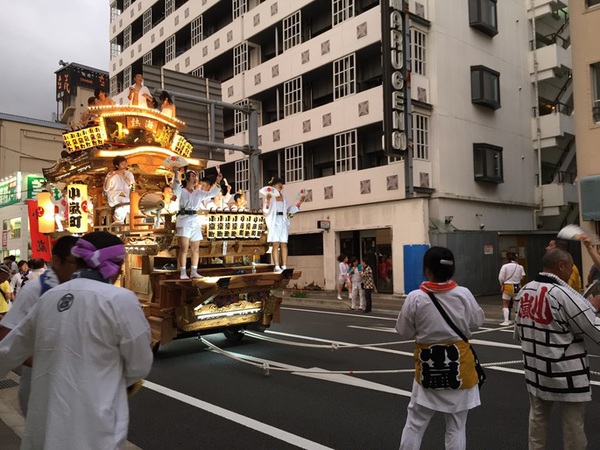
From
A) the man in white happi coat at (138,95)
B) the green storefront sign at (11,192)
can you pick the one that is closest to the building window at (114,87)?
the green storefront sign at (11,192)

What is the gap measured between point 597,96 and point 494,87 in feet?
20.8

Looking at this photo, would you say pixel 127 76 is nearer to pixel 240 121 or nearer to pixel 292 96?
pixel 240 121

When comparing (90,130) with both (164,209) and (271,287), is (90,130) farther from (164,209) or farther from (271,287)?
(271,287)

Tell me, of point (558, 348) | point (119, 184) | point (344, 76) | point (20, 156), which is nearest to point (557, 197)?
point (344, 76)

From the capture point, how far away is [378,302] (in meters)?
17.7

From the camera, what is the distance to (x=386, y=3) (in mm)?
17547

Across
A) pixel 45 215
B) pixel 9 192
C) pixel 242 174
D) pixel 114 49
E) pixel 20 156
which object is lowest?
pixel 45 215

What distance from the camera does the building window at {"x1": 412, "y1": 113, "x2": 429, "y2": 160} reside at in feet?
60.6

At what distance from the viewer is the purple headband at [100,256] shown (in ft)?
8.64

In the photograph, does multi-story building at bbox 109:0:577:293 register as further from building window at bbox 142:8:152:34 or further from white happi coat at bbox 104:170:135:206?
white happi coat at bbox 104:170:135:206

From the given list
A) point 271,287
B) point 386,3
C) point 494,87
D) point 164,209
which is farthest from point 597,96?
point 164,209

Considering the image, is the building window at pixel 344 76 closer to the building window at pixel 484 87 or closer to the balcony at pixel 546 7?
the building window at pixel 484 87

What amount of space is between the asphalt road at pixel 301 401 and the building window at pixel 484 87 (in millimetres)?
13481

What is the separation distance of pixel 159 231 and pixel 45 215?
3154mm
